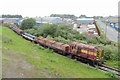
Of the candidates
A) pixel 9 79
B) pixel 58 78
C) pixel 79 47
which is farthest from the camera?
pixel 79 47

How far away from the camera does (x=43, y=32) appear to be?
116 feet

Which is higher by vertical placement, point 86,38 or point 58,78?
point 86,38

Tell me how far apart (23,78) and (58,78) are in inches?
139

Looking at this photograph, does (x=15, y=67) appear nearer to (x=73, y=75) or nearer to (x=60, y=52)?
(x=73, y=75)

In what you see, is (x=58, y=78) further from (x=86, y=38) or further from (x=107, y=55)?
(x=86, y=38)

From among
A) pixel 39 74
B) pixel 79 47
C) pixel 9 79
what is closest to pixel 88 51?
pixel 79 47

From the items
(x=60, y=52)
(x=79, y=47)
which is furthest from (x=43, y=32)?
(x=79, y=47)

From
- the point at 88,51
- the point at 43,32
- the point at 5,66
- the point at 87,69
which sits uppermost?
the point at 43,32

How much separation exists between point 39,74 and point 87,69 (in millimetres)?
6490

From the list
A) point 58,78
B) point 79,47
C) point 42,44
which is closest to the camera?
point 58,78

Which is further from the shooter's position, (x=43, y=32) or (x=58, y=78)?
(x=43, y=32)

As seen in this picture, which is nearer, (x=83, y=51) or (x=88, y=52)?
(x=88, y=52)

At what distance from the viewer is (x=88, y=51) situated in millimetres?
15883

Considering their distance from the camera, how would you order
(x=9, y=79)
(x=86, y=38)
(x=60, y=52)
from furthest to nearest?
1. (x=86, y=38)
2. (x=60, y=52)
3. (x=9, y=79)
